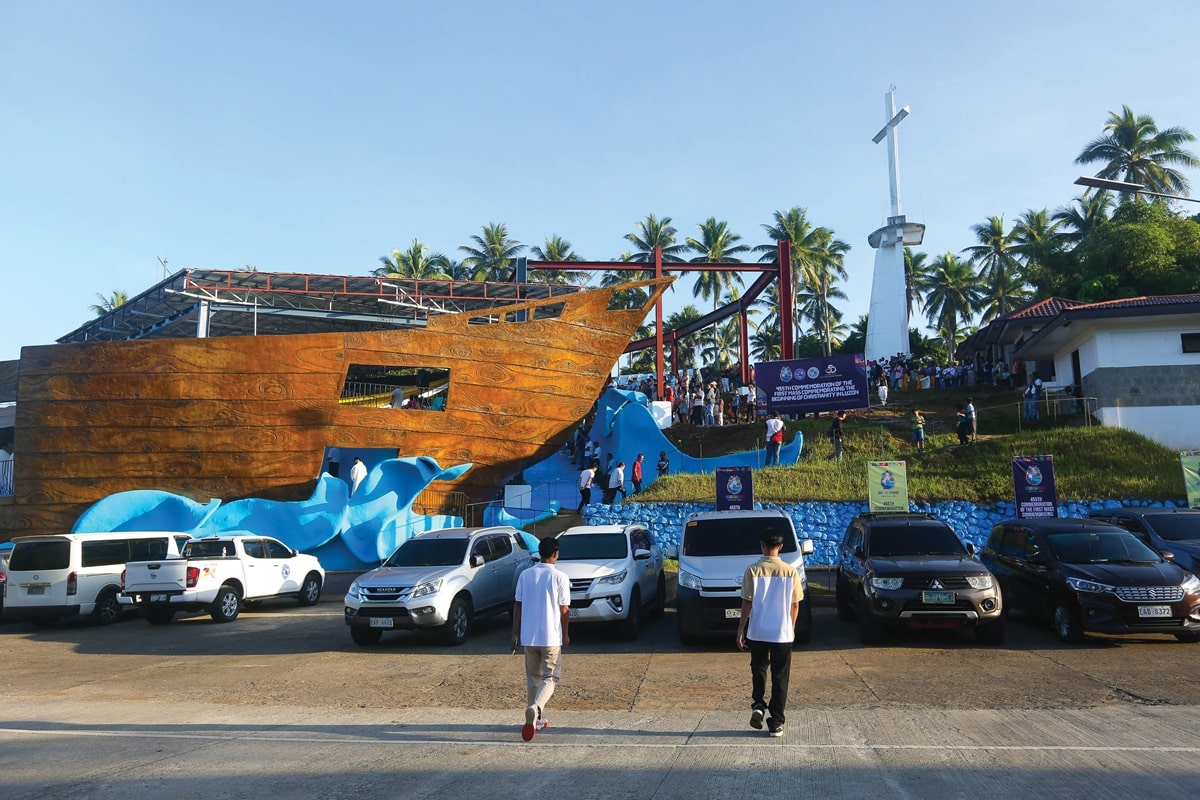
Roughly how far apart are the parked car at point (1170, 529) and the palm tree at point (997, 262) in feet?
162

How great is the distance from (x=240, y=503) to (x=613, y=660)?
17.2 meters

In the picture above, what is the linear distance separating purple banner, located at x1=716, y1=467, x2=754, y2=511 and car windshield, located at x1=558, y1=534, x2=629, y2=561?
6171mm

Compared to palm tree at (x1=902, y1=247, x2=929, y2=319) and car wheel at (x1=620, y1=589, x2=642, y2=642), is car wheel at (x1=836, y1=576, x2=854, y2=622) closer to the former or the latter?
car wheel at (x1=620, y1=589, x2=642, y2=642)

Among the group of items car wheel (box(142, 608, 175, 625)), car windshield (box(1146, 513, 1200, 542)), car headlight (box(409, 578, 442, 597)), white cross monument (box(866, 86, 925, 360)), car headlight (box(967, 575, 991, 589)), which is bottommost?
car wheel (box(142, 608, 175, 625))

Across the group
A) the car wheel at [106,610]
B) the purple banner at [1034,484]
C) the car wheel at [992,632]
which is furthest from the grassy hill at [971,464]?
the car wheel at [106,610]

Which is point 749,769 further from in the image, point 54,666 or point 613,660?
point 54,666

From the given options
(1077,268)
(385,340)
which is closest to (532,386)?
(385,340)

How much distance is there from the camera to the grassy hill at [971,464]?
69.7 feet

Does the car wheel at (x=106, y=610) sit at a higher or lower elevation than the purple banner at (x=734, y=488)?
lower

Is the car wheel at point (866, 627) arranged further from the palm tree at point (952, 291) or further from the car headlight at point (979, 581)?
the palm tree at point (952, 291)

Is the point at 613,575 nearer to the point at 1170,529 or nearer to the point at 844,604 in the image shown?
the point at 844,604

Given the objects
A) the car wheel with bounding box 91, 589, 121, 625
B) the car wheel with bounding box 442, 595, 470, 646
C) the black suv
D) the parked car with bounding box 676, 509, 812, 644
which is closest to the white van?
the car wheel with bounding box 91, 589, 121, 625

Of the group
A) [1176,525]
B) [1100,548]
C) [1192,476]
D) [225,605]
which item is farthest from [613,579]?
[1192,476]

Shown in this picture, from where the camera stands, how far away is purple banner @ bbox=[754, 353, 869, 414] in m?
25.7
